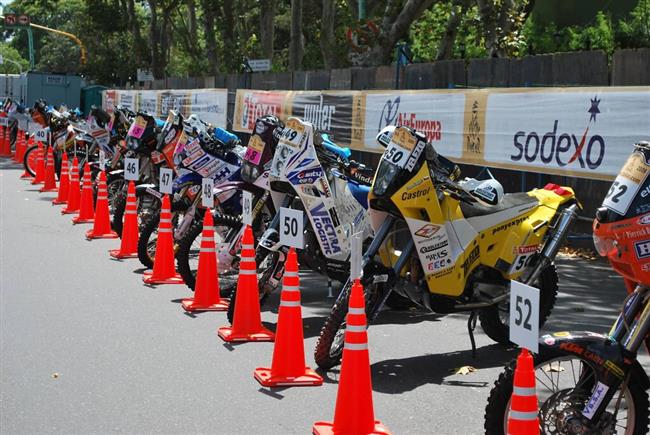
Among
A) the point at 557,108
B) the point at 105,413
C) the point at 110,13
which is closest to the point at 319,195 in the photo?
the point at 105,413

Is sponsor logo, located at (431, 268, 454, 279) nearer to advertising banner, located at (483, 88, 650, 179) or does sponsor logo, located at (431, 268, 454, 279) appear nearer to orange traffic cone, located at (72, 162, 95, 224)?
advertising banner, located at (483, 88, 650, 179)

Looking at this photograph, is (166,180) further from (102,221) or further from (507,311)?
(507,311)

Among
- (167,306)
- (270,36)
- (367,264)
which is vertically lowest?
(167,306)

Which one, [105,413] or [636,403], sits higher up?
[636,403]

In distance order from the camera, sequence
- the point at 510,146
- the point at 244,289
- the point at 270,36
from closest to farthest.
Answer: the point at 244,289
the point at 510,146
the point at 270,36

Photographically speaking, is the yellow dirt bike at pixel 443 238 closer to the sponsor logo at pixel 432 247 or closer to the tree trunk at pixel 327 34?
the sponsor logo at pixel 432 247

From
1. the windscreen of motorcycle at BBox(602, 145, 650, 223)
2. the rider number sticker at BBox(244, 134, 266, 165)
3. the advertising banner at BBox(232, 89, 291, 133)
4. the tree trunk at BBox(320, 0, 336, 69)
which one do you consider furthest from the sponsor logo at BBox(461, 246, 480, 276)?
the tree trunk at BBox(320, 0, 336, 69)

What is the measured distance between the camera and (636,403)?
5.11 metres

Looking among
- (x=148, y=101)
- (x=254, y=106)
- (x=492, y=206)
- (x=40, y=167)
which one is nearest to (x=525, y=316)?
(x=492, y=206)

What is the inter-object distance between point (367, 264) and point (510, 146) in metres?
5.38

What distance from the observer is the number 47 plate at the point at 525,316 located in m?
4.37

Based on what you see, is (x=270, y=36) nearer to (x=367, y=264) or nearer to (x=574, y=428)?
Result: (x=367, y=264)

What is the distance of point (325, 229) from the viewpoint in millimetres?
8641

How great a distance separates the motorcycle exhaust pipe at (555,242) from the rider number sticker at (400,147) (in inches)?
51.0
